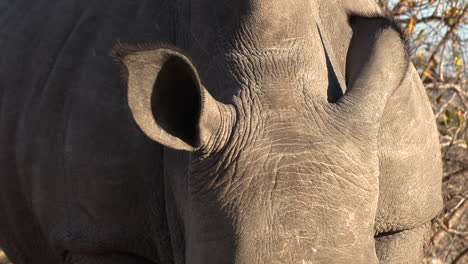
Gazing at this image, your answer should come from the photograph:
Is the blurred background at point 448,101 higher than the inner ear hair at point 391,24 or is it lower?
lower

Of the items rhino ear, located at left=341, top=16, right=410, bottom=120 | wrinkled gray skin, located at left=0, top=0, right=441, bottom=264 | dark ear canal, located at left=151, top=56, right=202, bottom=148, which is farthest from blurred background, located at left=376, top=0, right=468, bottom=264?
dark ear canal, located at left=151, top=56, right=202, bottom=148

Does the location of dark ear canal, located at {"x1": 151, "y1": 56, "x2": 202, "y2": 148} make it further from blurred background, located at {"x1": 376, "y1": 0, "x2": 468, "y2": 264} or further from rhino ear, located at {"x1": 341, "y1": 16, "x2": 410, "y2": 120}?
blurred background, located at {"x1": 376, "y1": 0, "x2": 468, "y2": 264}

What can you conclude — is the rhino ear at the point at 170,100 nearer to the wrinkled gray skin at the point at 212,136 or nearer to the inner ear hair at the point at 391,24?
the wrinkled gray skin at the point at 212,136

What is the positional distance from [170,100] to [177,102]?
22 mm

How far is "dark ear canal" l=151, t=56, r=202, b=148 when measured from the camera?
2.38 m

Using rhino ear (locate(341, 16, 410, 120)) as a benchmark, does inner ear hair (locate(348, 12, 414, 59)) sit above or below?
above

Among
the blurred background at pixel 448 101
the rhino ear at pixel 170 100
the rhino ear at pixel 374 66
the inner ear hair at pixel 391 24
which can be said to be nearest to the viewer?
the rhino ear at pixel 170 100

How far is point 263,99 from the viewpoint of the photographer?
102 inches

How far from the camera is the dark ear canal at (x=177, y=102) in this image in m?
2.38

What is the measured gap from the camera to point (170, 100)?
8.04 feet

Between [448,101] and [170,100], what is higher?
[170,100]

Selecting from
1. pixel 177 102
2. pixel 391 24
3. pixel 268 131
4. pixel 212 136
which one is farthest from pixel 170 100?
pixel 391 24

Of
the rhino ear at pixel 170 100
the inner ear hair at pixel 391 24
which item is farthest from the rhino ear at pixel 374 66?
the rhino ear at pixel 170 100

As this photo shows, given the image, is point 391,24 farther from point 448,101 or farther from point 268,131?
point 448,101
